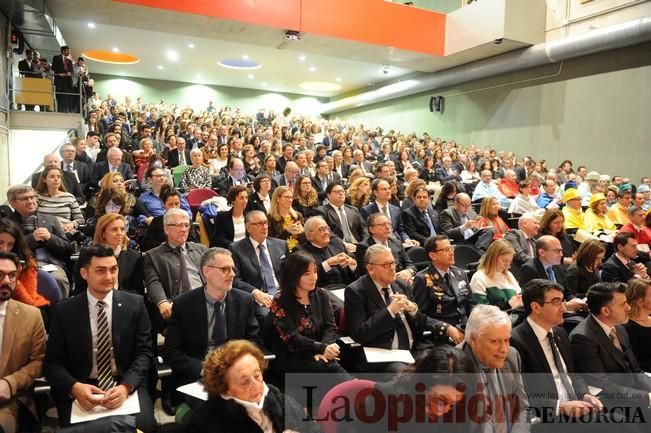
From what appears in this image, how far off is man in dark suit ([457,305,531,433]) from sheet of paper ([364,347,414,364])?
508mm

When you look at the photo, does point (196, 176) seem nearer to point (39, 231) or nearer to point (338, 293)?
point (39, 231)

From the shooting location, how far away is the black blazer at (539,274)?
3395 mm

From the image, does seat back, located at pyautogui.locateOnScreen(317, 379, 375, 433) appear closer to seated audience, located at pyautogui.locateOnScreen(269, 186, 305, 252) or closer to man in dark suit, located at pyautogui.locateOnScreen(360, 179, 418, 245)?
seated audience, located at pyautogui.locateOnScreen(269, 186, 305, 252)

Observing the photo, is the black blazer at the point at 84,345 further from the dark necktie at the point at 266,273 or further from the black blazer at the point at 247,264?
the dark necktie at the point at 266,273

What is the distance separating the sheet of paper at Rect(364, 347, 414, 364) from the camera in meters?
2.30

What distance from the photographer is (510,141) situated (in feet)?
39.0

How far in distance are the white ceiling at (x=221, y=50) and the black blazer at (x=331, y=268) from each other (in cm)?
674

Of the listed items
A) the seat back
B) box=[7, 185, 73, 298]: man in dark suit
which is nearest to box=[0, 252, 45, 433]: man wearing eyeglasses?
box=[7, 185, 73, 298]: man in dark suit

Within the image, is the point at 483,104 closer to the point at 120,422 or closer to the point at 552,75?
the point at 552,75

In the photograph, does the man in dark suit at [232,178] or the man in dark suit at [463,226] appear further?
the man in dark suit at [232,178]

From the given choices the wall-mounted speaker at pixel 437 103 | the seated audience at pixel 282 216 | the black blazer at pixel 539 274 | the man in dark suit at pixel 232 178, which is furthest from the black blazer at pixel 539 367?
the wall-mounted speaker at pixel 437 103

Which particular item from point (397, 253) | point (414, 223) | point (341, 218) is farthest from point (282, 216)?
point (414, 223)

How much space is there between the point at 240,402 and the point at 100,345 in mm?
854

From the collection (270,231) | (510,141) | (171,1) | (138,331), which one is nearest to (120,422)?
(138,331)
